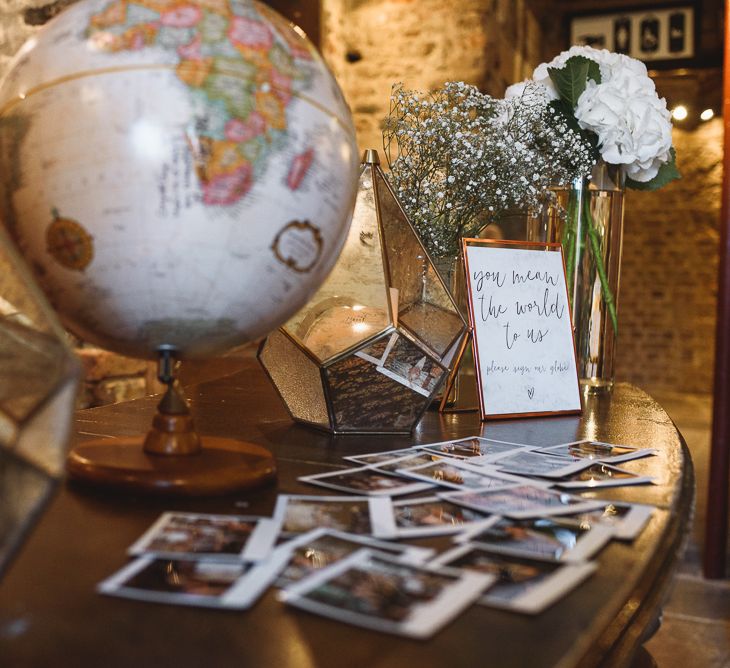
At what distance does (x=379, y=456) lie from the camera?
2.97 feet

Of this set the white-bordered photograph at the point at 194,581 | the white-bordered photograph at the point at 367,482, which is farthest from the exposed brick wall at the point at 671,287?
the white-bordered photograph at the point at 194,581

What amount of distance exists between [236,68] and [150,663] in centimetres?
47

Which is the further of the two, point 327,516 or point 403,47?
point 403,47

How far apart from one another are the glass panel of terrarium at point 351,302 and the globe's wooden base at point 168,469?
0.81 ft

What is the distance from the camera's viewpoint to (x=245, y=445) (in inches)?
33.4

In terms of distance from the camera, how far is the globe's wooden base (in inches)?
27.5

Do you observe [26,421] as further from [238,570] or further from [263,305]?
[263,305]

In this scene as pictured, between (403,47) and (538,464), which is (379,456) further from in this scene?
(403,47)

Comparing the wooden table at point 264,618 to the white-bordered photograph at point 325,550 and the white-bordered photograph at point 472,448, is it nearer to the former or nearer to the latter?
the white-bordered photograph at point 325,550

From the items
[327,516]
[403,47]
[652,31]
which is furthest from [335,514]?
[652,31]

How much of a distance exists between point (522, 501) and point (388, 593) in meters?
0.27

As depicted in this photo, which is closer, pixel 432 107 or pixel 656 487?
pixel 656 487

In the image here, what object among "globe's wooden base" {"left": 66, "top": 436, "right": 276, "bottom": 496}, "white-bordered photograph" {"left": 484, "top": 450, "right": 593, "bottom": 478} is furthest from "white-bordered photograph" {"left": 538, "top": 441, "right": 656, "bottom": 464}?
"globe's wooden base" {"left": 66, "top": 436, "right": 276, "bottom": 496}

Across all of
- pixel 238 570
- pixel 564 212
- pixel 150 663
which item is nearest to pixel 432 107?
pixel 564 212
